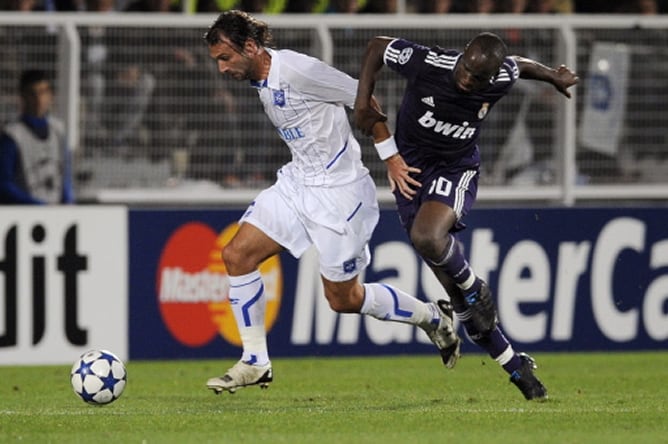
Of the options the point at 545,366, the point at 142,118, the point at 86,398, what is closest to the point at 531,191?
the point at 545,366

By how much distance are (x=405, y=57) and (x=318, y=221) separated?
1.10 meters

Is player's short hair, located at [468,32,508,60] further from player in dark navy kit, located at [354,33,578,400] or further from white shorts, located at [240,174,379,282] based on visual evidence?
white shorts, located at [240,174,379,282]

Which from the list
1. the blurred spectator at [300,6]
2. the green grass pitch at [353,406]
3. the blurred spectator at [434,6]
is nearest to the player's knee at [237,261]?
the green grass pitch at [353,406]

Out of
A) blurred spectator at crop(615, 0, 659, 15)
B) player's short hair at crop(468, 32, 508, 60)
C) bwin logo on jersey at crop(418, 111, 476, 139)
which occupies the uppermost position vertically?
blurred spectator at crop(615, 0, 659, 15)

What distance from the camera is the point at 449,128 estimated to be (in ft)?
31.9

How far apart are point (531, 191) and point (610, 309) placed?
1.31 m

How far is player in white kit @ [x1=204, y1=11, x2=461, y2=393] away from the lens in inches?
381

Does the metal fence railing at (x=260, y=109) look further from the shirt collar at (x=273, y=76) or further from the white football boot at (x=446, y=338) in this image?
the white football boot at (x=446, y=338)

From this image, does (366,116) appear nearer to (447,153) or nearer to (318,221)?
(447,153)

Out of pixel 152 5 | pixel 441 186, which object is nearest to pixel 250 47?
pixel 441 186

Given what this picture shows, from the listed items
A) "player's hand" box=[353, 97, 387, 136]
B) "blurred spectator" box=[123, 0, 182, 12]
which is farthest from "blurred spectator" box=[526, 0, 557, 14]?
"player's hand" box=[353, 97, 387, 136]

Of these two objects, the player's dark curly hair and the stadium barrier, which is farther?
the stadium barrier

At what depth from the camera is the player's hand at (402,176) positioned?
9656 mm

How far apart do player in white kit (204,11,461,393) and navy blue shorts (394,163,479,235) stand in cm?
10
